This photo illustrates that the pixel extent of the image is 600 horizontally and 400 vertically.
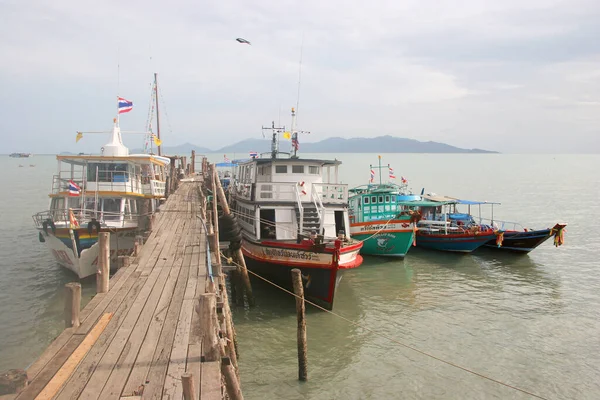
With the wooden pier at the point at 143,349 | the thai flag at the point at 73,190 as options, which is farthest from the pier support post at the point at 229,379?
the thai flag at the point at 73,190

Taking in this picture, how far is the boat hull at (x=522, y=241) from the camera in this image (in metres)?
24.7

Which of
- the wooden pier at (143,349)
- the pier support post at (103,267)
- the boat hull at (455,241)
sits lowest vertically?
the boat hull at (455,241)

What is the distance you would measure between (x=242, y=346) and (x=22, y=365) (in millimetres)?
6314

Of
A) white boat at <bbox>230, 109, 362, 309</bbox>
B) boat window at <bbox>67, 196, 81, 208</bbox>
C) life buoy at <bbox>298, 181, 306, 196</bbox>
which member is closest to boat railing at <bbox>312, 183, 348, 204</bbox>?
white boat at <bbox>230, 109, 362, 309</bbox>

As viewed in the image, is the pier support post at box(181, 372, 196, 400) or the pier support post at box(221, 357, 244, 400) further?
the pier support post at box(221, 357, 244, 400)

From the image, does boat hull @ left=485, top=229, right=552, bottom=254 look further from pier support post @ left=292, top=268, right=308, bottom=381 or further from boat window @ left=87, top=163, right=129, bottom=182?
boat window @ left=87, top=163, right=129, bottom=182

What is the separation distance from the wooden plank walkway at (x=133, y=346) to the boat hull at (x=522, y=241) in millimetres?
22346

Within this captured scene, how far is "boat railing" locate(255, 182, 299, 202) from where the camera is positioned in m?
18.5

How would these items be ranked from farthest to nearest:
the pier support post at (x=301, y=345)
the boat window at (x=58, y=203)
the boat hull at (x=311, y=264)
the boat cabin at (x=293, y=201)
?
the boat window at (x=58, y=203) < the boat cabin at (x=293, y=201) < the boat hull at (x=311, y=264) < the pier support post at (x=301, y=345)

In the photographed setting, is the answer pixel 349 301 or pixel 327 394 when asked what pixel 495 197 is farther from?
pixel 327 394

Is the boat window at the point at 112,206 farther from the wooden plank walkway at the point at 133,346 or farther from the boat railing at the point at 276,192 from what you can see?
the wooden plank walkway at the point at 133,346

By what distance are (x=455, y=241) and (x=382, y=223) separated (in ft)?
17.0

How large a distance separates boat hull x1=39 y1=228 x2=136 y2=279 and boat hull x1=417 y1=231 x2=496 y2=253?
18.6 m

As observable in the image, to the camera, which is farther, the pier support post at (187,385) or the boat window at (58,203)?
the boat window at (58,203)
